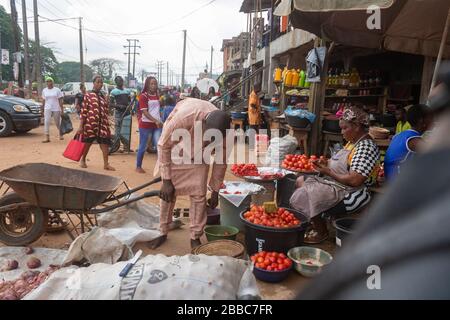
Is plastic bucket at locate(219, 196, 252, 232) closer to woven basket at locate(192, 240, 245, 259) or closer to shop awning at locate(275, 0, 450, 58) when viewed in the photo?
woven basket at locate(192, 240, 245, 259)

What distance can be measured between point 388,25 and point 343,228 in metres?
3.48

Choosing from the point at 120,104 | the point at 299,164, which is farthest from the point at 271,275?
the point at 120,104

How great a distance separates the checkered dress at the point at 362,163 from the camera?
370 centimetres

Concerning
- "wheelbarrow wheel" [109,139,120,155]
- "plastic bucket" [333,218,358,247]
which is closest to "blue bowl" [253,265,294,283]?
"plastic bucket" [333,218,358,247]

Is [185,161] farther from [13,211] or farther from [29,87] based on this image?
[29,87]

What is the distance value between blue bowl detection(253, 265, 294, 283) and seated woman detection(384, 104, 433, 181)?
1.55 m

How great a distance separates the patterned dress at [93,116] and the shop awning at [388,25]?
13.7 feet

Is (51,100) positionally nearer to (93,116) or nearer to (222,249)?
(93,116)

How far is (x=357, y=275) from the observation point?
0.49 metres

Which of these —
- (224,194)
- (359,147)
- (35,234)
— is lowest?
(35,234)

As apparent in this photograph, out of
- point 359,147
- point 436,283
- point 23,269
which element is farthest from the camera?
point 359,147

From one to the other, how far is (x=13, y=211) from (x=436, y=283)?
440 centimetres
